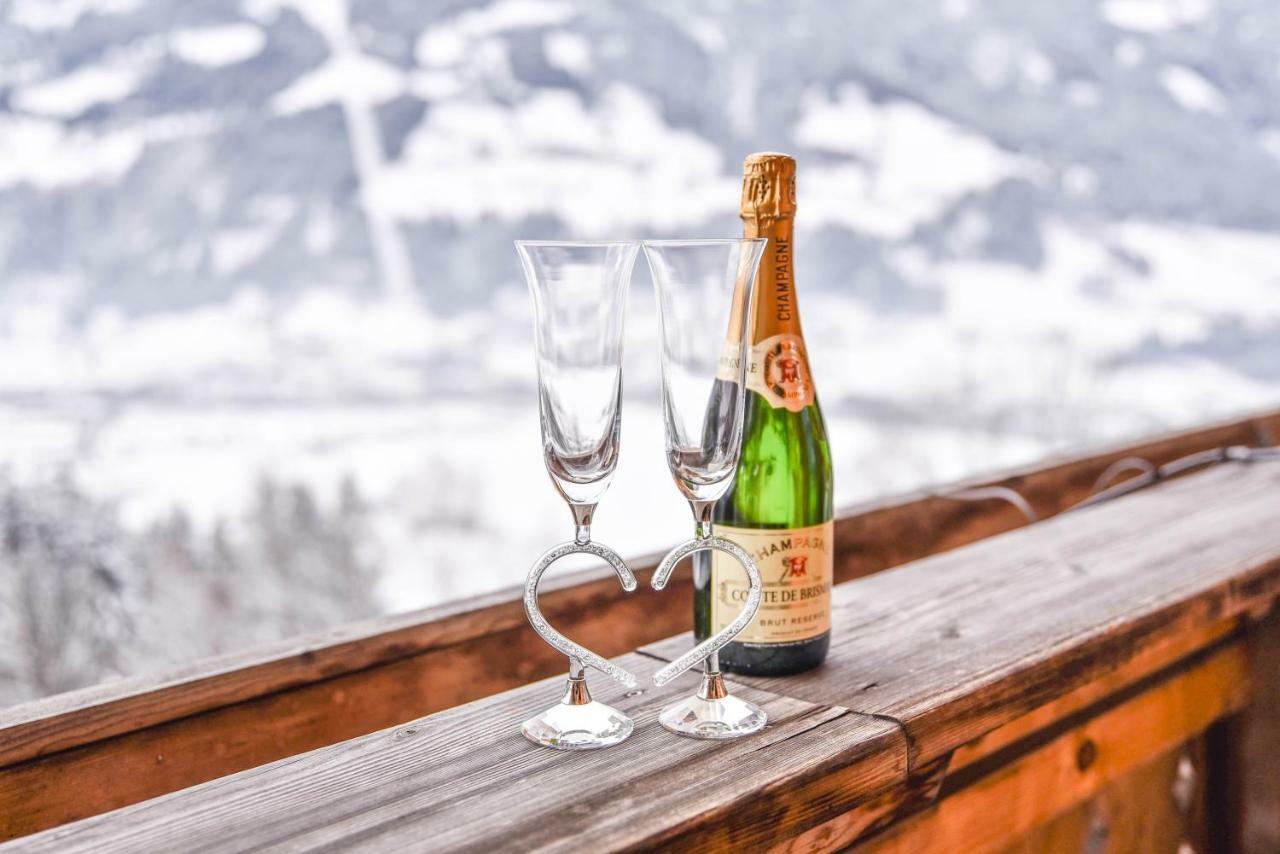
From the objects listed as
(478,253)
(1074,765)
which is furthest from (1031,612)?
(478,253)

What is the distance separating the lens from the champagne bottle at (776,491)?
Result: 78 cm

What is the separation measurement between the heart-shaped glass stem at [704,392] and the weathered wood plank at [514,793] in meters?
0.04

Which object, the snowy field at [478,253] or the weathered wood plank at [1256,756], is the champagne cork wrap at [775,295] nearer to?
the weathered wood plank at [1256,756]

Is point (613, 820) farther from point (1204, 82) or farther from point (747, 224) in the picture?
point (1204, 82)

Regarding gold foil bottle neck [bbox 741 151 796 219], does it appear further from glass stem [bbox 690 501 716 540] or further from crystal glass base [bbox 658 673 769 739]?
crystal glass base [bbox 658 673 769 739]

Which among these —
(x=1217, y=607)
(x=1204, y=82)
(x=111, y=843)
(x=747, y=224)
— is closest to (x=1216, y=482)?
(x=1217, y=607)

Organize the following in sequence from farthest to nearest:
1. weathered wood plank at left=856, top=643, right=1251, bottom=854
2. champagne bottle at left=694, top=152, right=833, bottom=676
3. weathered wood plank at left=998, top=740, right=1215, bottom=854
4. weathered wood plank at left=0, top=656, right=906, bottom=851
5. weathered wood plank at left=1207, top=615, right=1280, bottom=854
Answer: weathered wood plank at left=1207, top=615, right=1280, bottom=854 < weathered wood plank at left=998, top=740, right=1215, bottom=854 < weathered wood plank at left=856, top=643, right=1251, bottom=854 < champagne bottle at left=694, top=152, right=833, bottom=676 < weathered wood plank at left=0, top=656, right=906, bottom=851

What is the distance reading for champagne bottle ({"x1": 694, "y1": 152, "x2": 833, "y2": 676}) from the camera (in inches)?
30.9

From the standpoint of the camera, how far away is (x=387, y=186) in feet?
10.0

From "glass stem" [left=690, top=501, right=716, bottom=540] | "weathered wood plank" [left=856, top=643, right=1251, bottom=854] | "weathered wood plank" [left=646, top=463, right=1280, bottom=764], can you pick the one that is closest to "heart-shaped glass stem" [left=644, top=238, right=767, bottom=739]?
"glass stem" [left=690, top=501, right=716, bottom=540]

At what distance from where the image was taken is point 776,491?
873mm

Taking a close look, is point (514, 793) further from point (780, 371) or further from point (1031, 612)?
point (1031, 612)

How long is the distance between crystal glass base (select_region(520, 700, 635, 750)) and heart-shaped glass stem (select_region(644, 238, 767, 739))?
38 millimetres

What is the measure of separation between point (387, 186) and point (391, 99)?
0.24m
